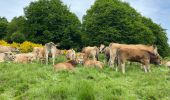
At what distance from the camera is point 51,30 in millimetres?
58000

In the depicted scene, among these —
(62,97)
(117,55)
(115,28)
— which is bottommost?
(62,97)

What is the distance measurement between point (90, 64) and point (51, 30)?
36105 mm

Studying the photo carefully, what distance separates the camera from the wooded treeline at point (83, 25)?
52.2 m

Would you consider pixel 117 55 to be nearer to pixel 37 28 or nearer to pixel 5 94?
pixel 5 94

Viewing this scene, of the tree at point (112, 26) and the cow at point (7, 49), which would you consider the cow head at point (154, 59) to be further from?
the tree at point (112, 26)

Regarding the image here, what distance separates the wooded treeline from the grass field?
32.7 meters

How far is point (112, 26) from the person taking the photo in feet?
175

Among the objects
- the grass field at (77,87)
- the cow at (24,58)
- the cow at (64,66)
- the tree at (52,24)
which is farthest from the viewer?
the tree at (52,24)

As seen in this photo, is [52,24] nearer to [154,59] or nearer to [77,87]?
[154,59]

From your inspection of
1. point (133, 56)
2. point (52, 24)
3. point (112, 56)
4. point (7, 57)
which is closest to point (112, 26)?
point (52, 24)

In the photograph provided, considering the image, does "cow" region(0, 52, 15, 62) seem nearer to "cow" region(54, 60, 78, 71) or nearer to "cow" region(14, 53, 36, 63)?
"cow" region(14, 53, 36, 63)

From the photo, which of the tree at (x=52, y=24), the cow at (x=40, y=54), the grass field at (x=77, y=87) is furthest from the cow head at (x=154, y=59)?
the tree at (x=52, y=24)

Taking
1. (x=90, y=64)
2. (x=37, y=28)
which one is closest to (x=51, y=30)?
(x=37, y=28)

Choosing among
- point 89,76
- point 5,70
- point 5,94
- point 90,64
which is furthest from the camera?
point 90,64
